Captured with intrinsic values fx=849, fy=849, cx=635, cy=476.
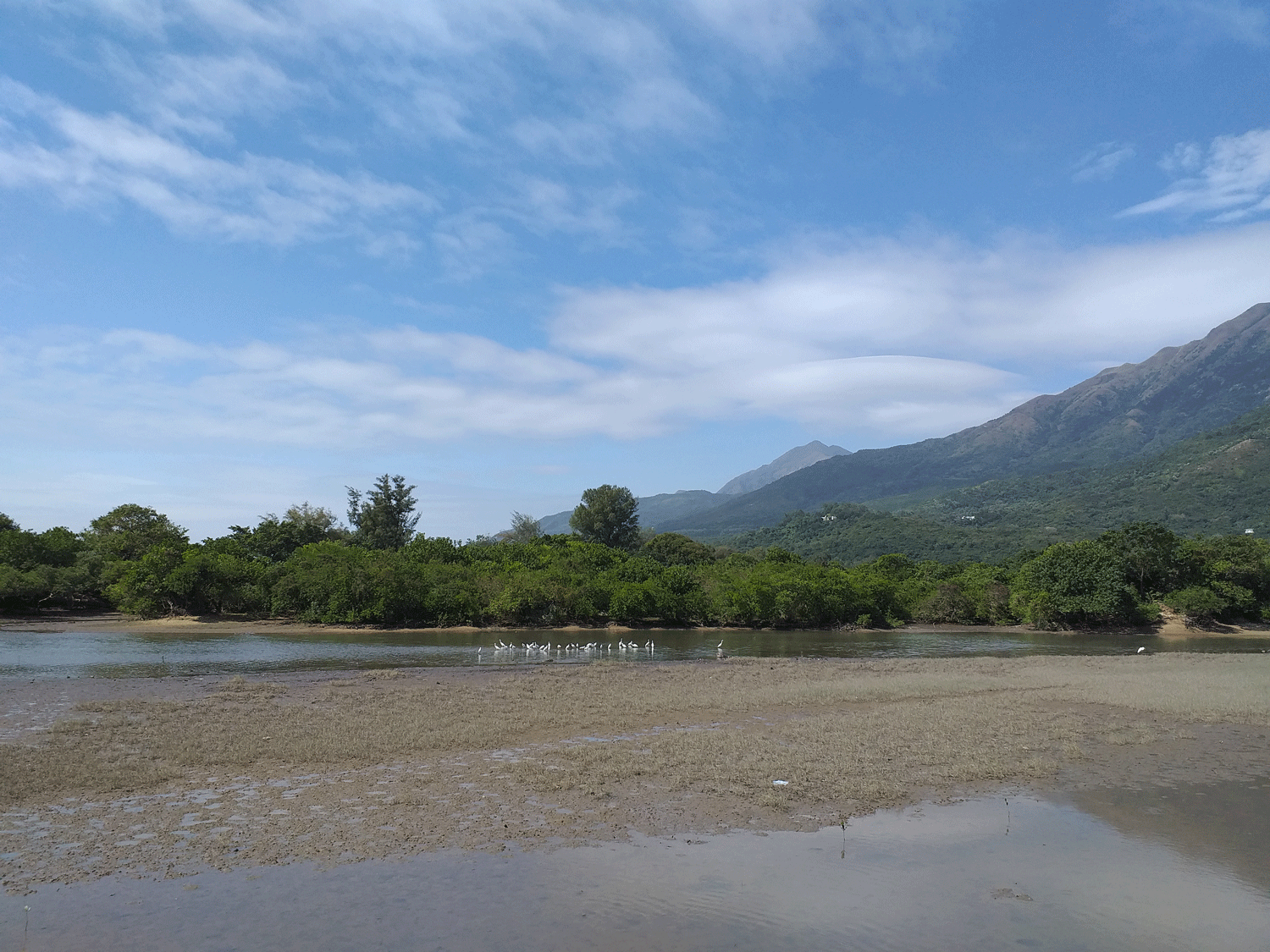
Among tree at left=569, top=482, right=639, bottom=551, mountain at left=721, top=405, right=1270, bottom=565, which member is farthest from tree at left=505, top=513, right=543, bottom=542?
mountain at left=721, top=405, right=1270, bottom=565

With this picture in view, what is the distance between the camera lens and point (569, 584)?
5931cm

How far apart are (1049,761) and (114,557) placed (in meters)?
67.4

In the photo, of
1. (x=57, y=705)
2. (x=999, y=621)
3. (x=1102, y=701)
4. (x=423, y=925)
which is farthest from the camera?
(x=999, y=621)

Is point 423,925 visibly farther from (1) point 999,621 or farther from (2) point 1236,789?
(1) point 999,621

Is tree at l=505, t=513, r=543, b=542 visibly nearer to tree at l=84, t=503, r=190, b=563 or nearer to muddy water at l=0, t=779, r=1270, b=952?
tree at l=84, t=503, r=190, b=563

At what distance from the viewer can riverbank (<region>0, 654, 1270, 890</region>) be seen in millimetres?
11477

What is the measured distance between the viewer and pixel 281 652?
1500 inches

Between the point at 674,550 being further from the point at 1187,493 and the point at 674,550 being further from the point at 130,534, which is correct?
the point at 1187,493

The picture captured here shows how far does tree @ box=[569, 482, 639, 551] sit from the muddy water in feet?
292

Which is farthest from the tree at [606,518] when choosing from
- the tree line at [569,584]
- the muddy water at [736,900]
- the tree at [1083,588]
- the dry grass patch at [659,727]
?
the muddy water at [736,900]

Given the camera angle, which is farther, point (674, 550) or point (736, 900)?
point (674, 550)

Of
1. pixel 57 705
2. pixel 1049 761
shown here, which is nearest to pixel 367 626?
pixel 57 705

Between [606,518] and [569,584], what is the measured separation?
4166 cm

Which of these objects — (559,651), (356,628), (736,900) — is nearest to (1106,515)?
(356,628)
